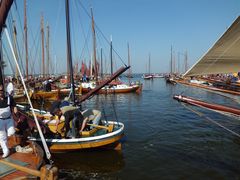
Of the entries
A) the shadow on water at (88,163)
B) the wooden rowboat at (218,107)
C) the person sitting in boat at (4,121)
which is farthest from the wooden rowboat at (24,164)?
the wooden rowboat at (218,107)

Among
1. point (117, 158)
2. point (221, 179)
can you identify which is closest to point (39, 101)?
point (117, 158)

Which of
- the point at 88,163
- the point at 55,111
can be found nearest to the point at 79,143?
the point at 88,163

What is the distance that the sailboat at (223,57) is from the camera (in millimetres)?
6516

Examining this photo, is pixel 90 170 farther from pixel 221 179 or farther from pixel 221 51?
pixel 221 51

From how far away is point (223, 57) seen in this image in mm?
7434

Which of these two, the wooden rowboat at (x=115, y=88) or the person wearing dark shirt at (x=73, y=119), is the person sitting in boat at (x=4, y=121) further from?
the wooden rowboat at (x=115, y=88)

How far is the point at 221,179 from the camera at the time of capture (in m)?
8.15

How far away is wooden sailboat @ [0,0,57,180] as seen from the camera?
536 centimetres

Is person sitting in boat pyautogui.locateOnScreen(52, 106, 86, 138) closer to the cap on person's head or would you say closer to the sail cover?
the cap on person's head

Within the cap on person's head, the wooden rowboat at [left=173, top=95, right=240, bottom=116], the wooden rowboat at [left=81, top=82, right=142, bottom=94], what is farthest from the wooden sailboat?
the wooden rowboat at [left=81, top=82, right=142, bottom=94]

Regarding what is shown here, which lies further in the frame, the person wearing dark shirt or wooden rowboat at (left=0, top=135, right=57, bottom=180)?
the person wearing dark shirt

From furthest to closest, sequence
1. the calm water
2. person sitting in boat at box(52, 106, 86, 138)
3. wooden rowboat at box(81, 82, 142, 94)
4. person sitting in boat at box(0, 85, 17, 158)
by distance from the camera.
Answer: wooden rowboat at box(81, 82, 142, 94) → person sitting in boat at box(52, 106, 86, 138) → the calm water → person sitting in boat at box(0, 85, 17, 158)

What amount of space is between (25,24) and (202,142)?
2806cm

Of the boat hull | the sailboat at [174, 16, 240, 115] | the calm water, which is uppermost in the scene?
the sailboat at [174, 16, 240, 115]
